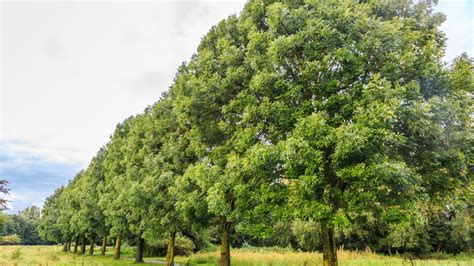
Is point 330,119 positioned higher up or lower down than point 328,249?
higher up

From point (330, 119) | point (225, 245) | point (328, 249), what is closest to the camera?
point (330, 119)

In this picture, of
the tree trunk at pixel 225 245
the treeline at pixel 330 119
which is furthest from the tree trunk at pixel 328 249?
the tree trunk at pixel 225 245

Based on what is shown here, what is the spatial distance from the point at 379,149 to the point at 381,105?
6.05 feet

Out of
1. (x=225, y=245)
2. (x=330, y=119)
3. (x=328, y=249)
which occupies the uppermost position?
(x=330, y=119)

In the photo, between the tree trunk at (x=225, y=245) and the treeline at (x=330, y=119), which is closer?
the treeline at (x=330, y=119)

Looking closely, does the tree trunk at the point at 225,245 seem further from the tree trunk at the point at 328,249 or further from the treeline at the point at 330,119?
the tree trunk at the point at 328,249

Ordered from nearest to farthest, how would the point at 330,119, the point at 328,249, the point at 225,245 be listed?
the point at 330,119
the point at 328,249
the point at 225,245

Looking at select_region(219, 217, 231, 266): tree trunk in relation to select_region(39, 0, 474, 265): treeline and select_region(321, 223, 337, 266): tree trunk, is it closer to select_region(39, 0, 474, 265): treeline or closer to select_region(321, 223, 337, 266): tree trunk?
select_region(39, 0, 474, 265): treeline

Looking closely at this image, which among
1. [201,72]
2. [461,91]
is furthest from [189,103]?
[461,91]

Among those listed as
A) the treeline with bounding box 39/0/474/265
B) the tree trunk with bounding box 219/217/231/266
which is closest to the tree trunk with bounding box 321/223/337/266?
the treeline with bounding box 39/0/474/265

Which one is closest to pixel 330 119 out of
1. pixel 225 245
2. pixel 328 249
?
pixel 328 249

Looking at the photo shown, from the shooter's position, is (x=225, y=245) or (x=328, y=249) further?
(x=225, y=245)

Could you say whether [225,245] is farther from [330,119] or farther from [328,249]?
[330,119]

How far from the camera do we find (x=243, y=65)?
1670cm
